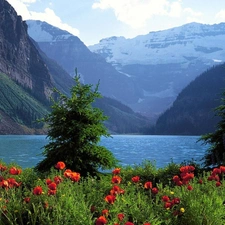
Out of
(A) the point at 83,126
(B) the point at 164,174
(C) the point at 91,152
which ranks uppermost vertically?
(A) the point at 83,126

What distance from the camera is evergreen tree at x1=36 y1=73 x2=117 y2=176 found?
15898 mm

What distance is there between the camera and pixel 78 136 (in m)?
16.2

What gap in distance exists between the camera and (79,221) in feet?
19.9

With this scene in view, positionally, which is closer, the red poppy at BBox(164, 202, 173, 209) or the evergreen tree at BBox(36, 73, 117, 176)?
the red poppy at BBox(164, 202, 173, 209)

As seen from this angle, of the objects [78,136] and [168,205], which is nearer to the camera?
[168,205]

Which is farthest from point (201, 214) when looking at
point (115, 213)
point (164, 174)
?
point (164, 174)

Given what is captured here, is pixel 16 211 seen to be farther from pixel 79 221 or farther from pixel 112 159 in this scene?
pixel 112 159

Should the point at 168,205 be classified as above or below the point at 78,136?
below

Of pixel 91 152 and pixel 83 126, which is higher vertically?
pixel 83 126

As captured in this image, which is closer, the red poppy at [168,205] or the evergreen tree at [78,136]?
the red poppy at [168,205]

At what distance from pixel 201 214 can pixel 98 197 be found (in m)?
2.40

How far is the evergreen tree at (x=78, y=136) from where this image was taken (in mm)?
15898

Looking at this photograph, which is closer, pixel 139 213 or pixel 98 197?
pixel 139 213

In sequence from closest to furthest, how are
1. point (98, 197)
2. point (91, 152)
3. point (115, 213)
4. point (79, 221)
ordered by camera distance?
point (79, 221)
point (115, 213)
point (98, 197)
point (91, 152)
